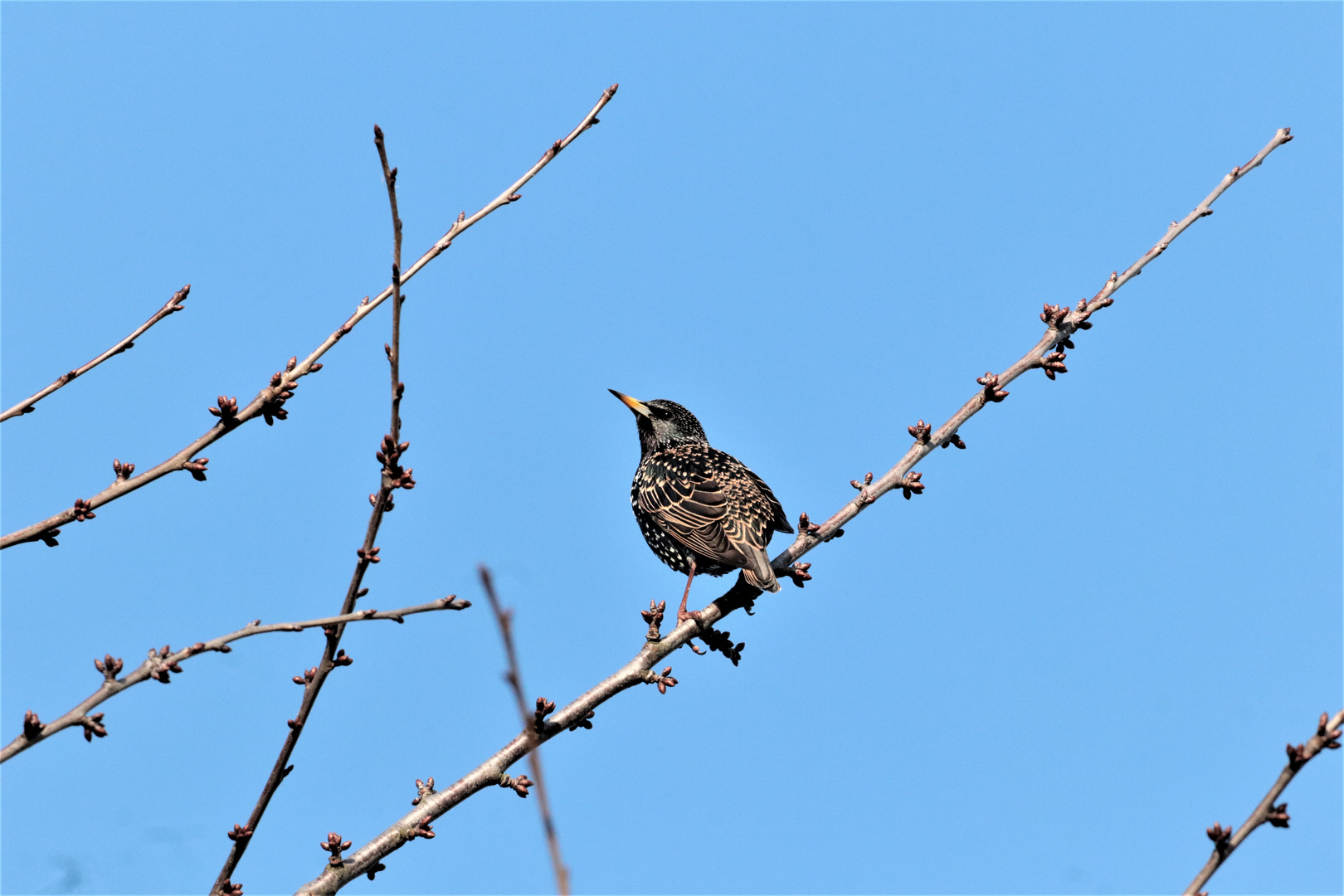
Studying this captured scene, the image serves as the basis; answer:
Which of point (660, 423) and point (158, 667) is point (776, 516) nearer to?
point (660, 423)

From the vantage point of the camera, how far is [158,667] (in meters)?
3.81

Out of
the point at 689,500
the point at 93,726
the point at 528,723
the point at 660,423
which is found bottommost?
the point at 528,723

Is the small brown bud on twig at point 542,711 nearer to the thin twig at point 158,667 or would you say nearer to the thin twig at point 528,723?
the thin twig at point 158,667

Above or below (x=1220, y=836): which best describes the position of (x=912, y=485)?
above

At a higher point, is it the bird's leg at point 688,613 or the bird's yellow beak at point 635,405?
the bird's yellow beak at point 635,405

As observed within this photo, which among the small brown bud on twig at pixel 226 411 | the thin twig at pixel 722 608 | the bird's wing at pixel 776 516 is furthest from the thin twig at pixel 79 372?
the bird's wing at pixel 776 516

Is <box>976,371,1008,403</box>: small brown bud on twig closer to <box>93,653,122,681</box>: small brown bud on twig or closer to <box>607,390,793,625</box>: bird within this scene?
<box>607,390,793,625</box>: bird

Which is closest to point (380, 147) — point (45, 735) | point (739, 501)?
point (45, 735)

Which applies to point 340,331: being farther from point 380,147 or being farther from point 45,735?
point 45,735

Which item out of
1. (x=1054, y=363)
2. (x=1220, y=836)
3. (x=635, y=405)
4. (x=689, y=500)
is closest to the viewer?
(x=1220, y=836)

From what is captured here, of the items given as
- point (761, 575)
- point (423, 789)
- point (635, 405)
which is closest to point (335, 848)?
point (423, 789)

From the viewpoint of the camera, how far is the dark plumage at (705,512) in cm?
840

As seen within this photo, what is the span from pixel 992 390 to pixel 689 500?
10.8ft

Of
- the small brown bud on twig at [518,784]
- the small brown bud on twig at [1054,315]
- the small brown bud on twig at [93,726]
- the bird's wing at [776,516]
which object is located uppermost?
the bird's wing at [776,516]
